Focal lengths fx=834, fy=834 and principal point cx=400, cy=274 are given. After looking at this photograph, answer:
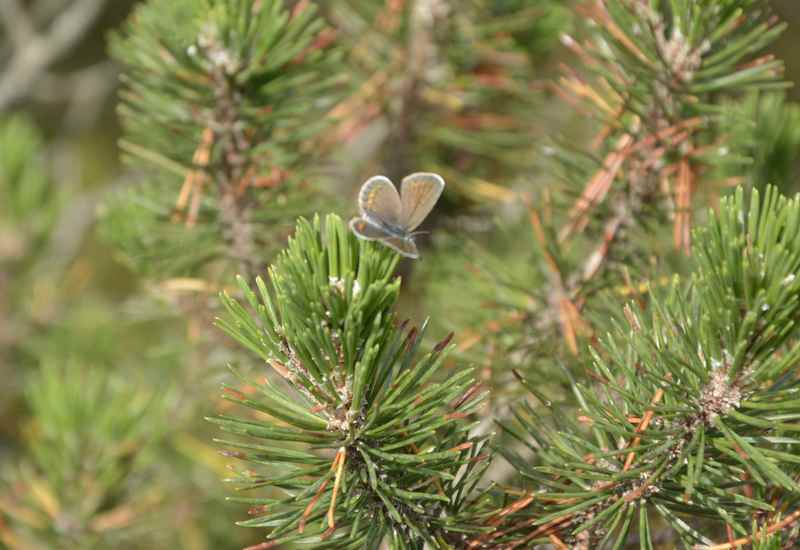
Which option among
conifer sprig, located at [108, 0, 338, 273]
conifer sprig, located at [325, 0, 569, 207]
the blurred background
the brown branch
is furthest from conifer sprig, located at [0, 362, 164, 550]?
the brown branch

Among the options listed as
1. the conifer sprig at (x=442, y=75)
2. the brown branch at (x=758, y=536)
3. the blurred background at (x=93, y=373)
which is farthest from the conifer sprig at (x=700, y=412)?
→ the conifer sprig at (x=442, y=75)

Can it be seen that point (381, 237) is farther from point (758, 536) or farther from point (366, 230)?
point (758, 536)

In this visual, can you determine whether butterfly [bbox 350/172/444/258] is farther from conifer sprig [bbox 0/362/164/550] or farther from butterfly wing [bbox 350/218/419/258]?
conifer sprig [bbox 0/362/164/550]

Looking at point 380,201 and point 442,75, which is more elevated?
point 442,75

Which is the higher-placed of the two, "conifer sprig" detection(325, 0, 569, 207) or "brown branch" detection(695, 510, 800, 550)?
"conifer sprig" detection(325, 0, 569, 207)

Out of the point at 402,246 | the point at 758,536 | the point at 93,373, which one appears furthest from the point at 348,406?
the point at 93,373

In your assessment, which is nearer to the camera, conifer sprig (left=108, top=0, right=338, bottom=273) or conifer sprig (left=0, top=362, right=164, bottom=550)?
conifer sprig (left=108, top=0, right=338, bottom=273)

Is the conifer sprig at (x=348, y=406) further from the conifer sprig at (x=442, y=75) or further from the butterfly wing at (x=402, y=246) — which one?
the conifer sprig at (x=442, y=75)

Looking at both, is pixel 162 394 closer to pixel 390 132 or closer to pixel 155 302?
pixel 155 302

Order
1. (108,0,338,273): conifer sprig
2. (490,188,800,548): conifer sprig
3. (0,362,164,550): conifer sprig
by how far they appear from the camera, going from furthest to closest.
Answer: (0,362,164,550): conifer sprig → (108,0,338,273): conifer sprig → (490,188,800,548): conifer sprig
